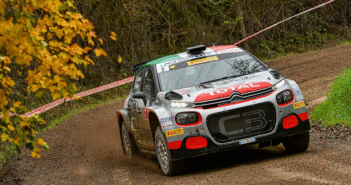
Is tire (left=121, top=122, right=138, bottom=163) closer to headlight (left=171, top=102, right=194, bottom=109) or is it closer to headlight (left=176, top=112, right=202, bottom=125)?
headlight (left=171, top=102, right=194, bottom=109)

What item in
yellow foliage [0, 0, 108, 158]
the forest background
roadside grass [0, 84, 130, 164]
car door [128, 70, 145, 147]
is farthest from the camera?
the forest background

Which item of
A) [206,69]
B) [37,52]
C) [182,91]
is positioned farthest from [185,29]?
[37,52]

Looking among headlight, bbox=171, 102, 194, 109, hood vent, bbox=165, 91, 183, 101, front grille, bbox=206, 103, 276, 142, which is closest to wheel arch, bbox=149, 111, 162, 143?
hood vent, bbox=165, 91, 183, 101

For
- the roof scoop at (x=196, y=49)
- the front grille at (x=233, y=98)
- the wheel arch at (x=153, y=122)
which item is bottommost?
the wheel arch at (x=153, y=122)

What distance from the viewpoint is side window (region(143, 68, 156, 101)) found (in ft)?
28.4

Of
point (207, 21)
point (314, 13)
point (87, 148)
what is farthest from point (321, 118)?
point (314, 13)

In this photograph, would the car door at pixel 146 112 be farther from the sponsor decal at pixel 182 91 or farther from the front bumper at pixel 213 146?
the front bumper at pixel 213 146

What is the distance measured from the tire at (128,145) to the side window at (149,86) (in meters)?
1.17

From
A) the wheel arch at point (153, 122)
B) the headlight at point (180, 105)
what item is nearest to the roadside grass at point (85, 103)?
the wheel arch at point (153, 122)

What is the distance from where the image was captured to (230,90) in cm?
755

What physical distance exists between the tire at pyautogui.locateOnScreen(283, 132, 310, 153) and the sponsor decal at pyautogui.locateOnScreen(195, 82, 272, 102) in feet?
2.84

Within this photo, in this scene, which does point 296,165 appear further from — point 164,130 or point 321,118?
point 321,118

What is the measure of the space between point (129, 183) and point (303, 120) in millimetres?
2550

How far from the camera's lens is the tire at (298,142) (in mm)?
7848
